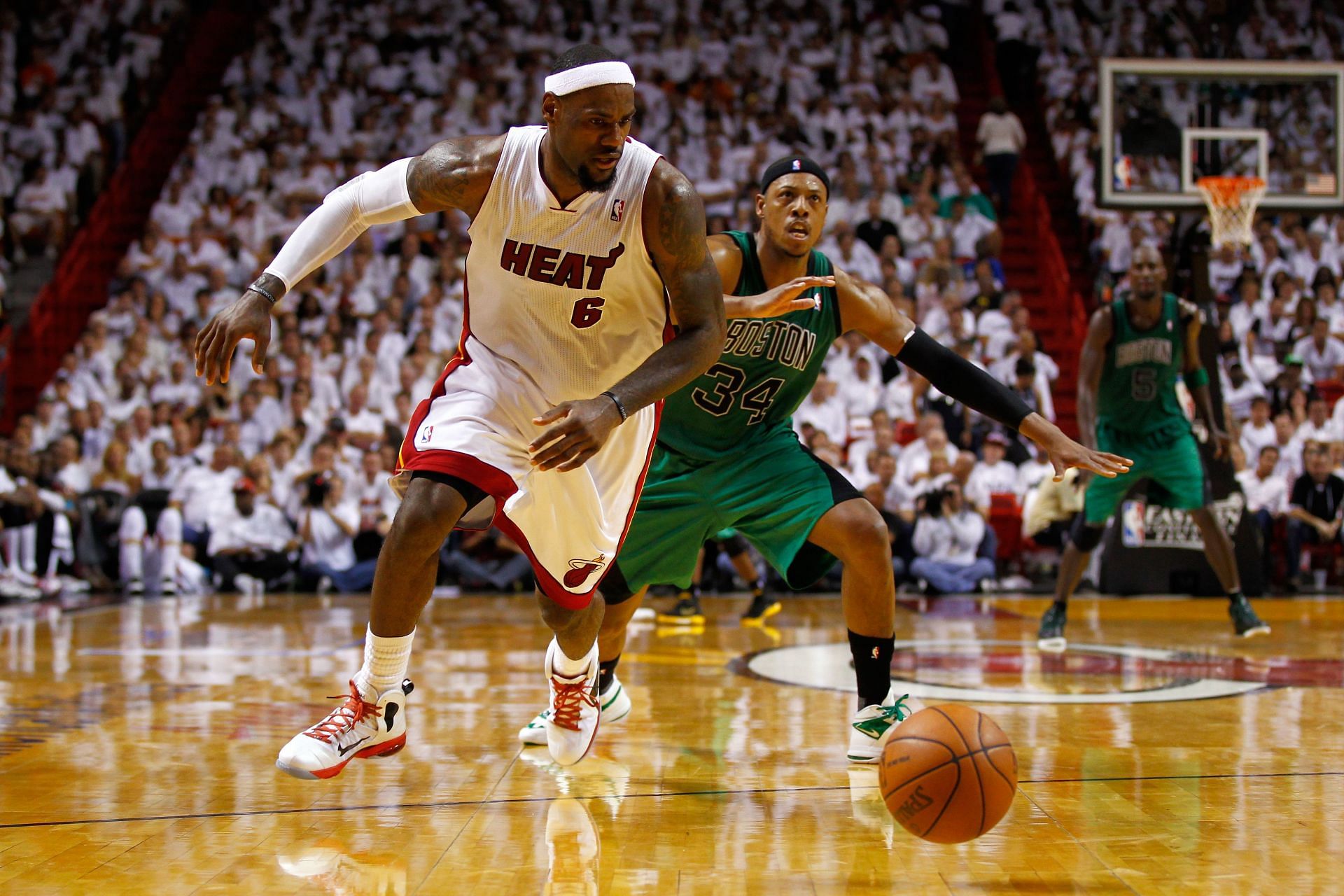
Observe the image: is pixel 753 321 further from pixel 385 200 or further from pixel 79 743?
pixel 79 743

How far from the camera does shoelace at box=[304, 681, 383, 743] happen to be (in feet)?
11.3

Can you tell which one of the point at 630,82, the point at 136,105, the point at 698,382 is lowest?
the point at 698,382

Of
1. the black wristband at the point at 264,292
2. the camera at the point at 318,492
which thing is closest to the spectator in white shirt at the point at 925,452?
the camera at the point at 318,492

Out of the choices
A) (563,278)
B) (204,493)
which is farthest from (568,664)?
(204,493)

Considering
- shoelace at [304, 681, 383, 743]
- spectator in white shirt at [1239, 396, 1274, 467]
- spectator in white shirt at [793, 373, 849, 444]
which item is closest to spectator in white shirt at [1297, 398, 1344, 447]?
spectator in white shirt at [1239, 396, 1274, 467]

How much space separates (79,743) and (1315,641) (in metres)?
6.45

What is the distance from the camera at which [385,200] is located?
3600 mm

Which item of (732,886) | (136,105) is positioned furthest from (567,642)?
(136,105)

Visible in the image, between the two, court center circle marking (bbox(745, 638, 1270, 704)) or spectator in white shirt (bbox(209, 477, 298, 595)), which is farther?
spectator in white shirt (bbox(209, 477, 298, 595))

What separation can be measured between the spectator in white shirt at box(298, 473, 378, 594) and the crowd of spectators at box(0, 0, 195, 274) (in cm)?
667

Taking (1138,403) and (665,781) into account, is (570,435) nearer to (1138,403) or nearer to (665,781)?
(665,781)

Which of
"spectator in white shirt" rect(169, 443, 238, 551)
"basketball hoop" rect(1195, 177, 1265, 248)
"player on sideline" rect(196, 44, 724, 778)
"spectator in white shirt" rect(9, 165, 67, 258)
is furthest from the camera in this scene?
"spectator in white shirt" rect(9, 165, 67, 258)

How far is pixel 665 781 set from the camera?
3.86 m

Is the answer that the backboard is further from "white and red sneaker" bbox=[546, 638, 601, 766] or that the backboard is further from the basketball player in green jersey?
"white and red sneaker" bbox=[546, 638, 601, 766]
